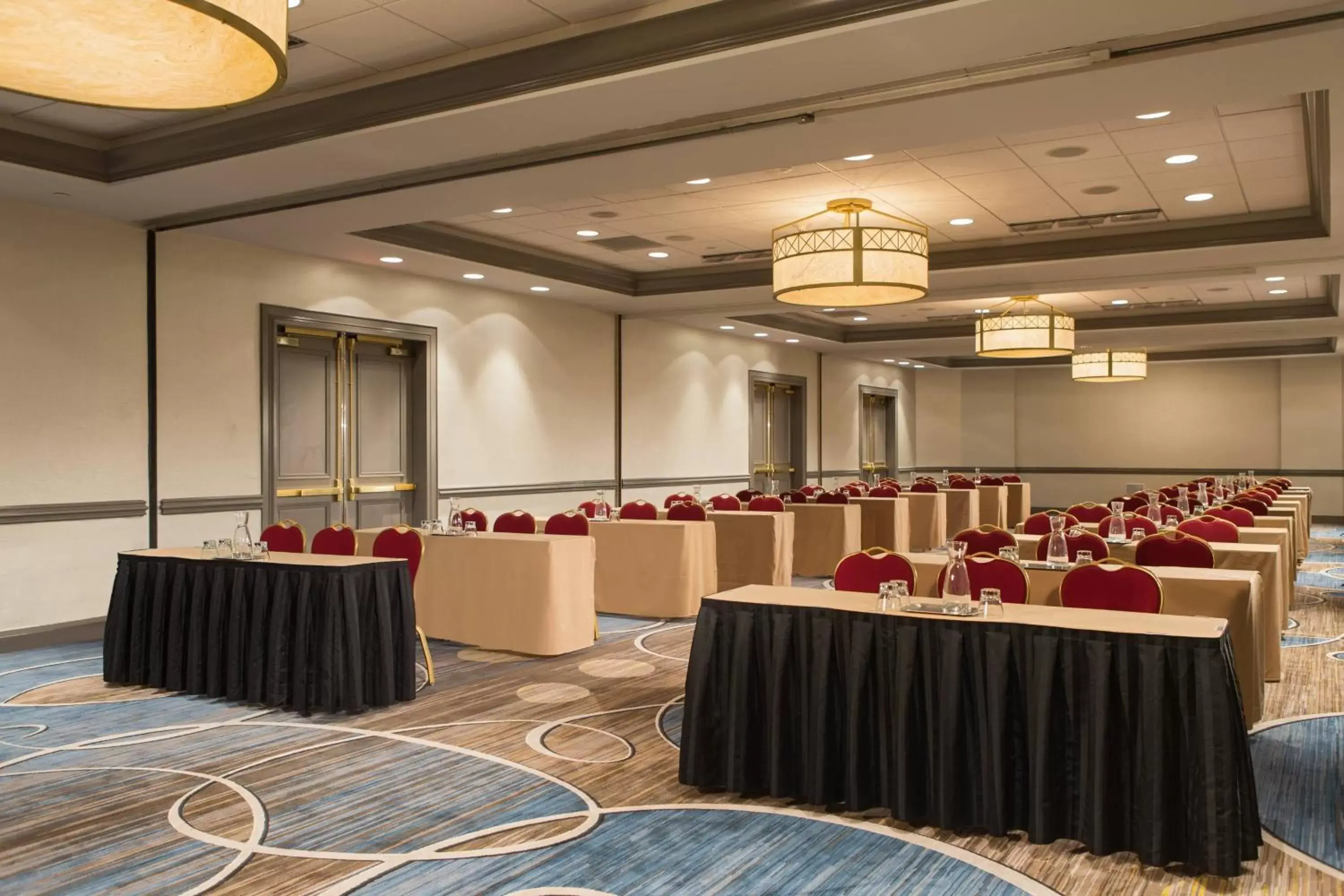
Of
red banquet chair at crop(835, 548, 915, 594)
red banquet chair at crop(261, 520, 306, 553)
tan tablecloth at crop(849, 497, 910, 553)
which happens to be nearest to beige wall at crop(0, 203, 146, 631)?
red banquet chair at crop(261, 520, 306, 553)

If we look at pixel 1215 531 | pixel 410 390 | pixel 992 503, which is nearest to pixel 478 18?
pixel 1215 531

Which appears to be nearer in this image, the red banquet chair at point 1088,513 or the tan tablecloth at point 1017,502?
the red banquet chair at point 1088,513

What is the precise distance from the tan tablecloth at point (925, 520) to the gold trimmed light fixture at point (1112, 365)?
3588 mm

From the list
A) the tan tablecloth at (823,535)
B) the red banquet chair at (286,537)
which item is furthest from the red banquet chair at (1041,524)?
the red banquet chair at (286,537)

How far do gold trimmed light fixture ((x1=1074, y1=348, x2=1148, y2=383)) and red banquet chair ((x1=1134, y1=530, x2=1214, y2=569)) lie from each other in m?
9.97

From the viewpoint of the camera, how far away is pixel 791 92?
16.6 ft

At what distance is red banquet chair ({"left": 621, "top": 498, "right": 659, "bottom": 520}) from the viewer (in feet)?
31.3

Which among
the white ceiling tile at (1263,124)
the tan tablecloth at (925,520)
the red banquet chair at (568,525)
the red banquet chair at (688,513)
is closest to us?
the white ceiling tile at (1263,124)

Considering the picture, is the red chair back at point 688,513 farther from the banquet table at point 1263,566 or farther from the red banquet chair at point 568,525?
the banquet table at point 1263,566

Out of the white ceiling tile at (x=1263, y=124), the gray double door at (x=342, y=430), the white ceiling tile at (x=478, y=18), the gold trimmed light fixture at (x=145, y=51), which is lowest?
the gray double door at (x=342, y=430)

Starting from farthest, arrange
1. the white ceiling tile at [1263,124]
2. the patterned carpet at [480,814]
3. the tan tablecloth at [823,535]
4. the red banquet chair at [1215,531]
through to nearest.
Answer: the tan tablecloth at [823,535] → the red banquet chair at [1215,531] → the white ceiling tile at [1263,124] → the patterned carpet at [480,814]

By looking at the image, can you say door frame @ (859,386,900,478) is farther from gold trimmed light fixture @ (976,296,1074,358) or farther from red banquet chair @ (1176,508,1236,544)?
red banquet chair @ (1176,508,1236,544)

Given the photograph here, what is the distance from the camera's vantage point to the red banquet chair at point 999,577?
4551 millimetres

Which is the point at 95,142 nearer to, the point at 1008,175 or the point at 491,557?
the point at 491,557
